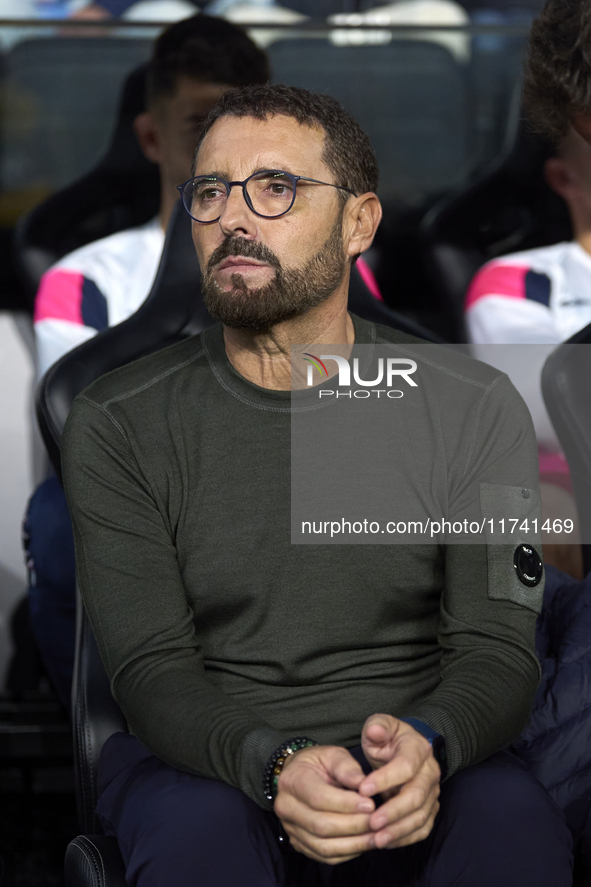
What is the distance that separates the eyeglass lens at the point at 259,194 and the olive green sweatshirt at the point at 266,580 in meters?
0.19

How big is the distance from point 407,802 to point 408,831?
0.09ft

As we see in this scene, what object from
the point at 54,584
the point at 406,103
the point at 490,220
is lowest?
the point at 54,584

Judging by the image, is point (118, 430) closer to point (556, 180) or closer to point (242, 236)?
point (242, 236)

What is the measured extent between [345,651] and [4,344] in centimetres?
→ 115

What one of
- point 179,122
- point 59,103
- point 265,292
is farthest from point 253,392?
point 59,103

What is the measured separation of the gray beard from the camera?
111 cm

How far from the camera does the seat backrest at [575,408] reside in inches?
52.3

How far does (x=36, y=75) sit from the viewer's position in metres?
2.00

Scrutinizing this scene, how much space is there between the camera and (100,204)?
204 cm

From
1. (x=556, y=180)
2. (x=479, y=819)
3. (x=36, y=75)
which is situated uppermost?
(x=36, y=75)

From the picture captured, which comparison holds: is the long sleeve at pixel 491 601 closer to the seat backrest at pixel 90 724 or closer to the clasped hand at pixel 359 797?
the clasped hand at pixel 359 797

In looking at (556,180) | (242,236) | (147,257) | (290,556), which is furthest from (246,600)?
(556,180)

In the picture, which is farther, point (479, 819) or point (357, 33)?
point (357, 33)

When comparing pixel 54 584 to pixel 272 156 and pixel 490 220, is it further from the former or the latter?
pixel 490 220
